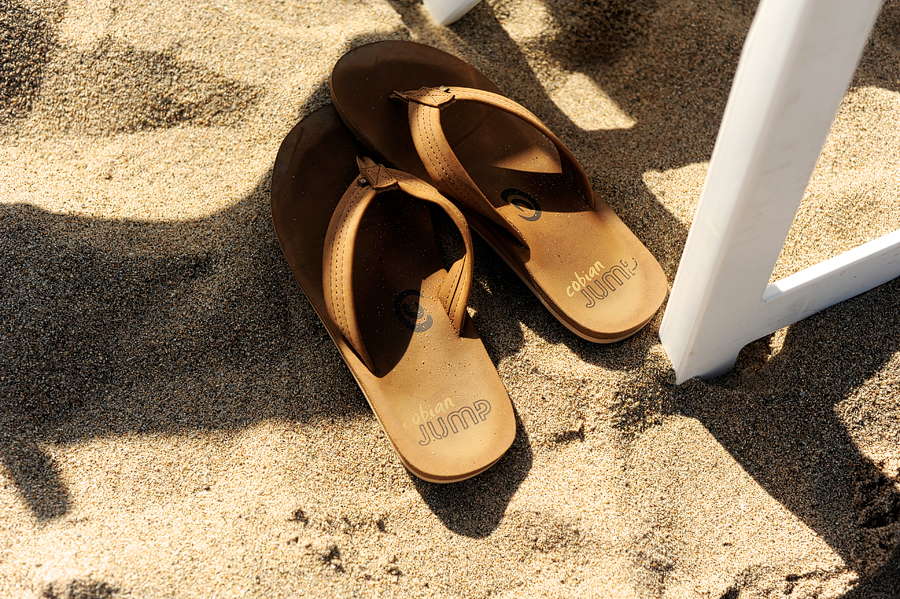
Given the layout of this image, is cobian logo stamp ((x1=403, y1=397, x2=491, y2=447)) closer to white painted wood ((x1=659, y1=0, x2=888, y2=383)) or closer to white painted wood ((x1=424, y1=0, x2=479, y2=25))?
white painted wood ((x1=659, y1=0, x2=888, y2=383))

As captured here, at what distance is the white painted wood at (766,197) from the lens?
2.03 ft

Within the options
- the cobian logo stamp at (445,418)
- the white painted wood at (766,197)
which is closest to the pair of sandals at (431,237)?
the cobian logo stamp at (445,418)

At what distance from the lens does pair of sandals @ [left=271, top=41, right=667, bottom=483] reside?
42.1 inches

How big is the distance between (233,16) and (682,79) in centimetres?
121

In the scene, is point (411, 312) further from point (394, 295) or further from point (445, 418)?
point (445, 418)

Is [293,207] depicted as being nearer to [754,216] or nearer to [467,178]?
[467,178]

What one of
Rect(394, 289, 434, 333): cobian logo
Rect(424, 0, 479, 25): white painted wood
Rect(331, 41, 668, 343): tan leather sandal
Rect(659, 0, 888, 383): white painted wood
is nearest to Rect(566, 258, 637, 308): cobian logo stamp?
Rect(331, 41, 668, 343): tan leather sandal

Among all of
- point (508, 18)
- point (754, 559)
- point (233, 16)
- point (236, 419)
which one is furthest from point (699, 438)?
point (233, 16)

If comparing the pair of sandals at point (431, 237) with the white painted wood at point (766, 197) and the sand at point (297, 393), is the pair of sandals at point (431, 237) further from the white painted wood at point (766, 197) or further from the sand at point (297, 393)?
the white painted wood at point (766, 197)

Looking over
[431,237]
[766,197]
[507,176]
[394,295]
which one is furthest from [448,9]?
[766,197]

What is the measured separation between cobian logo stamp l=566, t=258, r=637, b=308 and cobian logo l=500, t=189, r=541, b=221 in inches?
6.7

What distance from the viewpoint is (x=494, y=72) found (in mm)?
1535

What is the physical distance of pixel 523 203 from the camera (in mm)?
1291

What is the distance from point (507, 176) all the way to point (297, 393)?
2.18 feet
